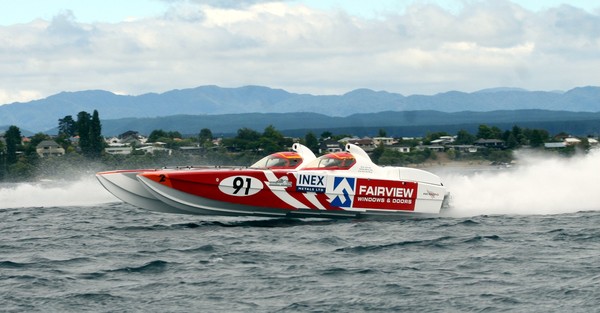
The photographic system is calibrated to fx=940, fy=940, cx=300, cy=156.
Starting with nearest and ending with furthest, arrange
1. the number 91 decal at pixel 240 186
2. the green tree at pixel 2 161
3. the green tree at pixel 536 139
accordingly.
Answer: the number 91 decal at pixel 240 186 < the green tree at pixel 2 161 < the green tree at pixel 536 139

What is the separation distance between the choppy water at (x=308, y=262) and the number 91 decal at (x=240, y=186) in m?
1.09

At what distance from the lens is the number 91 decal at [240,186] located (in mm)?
29984

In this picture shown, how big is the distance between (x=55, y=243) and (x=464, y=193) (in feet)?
57.0

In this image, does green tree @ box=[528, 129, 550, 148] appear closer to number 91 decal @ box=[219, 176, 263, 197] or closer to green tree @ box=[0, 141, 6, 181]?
green tree @ box=[0, 141, 6, 181]

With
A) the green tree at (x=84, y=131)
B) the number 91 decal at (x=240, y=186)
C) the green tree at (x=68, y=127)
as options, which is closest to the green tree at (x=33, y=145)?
the green tree at (x=84, y=131)

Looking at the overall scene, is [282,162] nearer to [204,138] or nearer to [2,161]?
[2,161]

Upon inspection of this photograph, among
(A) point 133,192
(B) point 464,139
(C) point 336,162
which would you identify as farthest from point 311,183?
(B) point 464,139

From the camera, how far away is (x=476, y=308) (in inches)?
668

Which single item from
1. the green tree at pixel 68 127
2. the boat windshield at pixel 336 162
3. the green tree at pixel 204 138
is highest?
the green tree at pixel 68 127

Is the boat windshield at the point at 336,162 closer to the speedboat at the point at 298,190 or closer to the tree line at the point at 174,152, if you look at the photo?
the speedboat at the point at 298,190

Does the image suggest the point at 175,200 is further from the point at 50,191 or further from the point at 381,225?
the point at 50,191

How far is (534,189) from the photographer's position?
3659 cm

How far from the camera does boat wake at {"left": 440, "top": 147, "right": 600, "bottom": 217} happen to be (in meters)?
34.8

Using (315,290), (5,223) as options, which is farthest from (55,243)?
(315,290)
